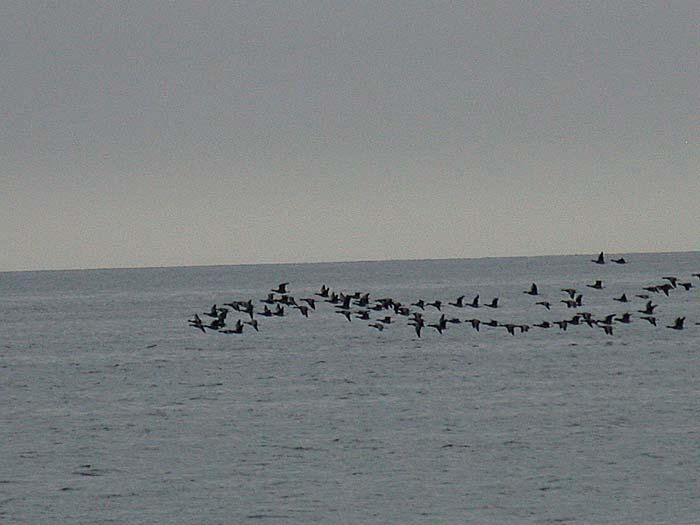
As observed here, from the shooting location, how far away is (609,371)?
7444cm

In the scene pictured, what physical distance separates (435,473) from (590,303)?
103674mm

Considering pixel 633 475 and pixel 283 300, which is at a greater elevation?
pixel 283 300

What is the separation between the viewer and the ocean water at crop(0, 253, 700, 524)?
133 feet

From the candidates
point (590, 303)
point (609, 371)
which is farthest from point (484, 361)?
point (590, 303)

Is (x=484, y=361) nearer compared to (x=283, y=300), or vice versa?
(x=283, y=300)

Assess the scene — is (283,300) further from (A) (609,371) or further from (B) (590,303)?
(B) (590,303)

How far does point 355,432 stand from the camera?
174 ft

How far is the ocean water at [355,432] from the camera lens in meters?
40.6

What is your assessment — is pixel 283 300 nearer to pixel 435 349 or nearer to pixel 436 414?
pixel 436 414

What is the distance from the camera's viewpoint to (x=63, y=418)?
192 feet

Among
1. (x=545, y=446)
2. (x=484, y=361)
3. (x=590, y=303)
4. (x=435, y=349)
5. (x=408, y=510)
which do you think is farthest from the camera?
(x=590, y=303)

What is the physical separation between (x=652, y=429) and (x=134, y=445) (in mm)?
16473

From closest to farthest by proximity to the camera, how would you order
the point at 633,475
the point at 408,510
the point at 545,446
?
the point at 408,510, the point at 633,475, the point at 545,446

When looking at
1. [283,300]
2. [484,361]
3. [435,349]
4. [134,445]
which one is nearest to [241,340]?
[435,349]
